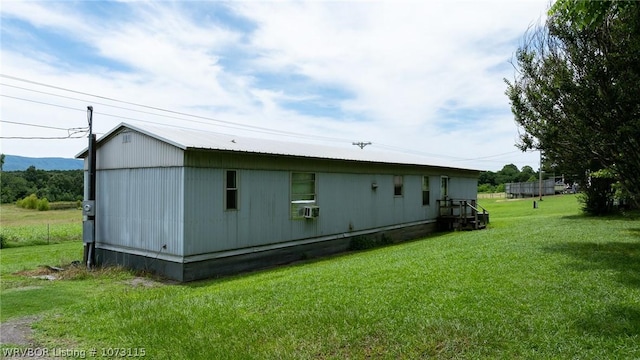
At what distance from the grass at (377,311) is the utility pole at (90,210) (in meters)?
2.21

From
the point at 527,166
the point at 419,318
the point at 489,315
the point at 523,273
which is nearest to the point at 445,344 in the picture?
the point at 419,318

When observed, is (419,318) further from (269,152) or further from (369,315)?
(269,152)

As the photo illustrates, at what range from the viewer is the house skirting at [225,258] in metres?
9.99

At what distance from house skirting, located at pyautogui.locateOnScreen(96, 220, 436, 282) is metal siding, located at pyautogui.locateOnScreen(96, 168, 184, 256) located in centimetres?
23

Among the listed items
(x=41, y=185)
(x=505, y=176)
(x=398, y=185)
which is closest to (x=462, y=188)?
(x=398, y=185)

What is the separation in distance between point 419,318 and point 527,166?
93.7 meters

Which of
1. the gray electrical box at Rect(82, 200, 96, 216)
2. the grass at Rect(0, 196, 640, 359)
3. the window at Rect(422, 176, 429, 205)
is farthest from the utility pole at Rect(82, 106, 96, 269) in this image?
the window at Rect(422, 176, 429, 205)

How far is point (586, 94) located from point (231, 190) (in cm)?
841

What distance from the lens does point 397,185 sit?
17.4 m

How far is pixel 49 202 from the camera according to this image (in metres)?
39.5

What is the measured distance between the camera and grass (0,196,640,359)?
4.65 m

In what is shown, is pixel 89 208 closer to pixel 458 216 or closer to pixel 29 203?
pixel 458 216

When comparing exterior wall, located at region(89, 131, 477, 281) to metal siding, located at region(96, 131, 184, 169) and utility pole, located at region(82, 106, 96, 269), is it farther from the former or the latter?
utility pole, located at region(82, 106, 96, 269)

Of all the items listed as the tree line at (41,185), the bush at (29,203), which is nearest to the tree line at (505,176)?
the tree line at (41,185)
